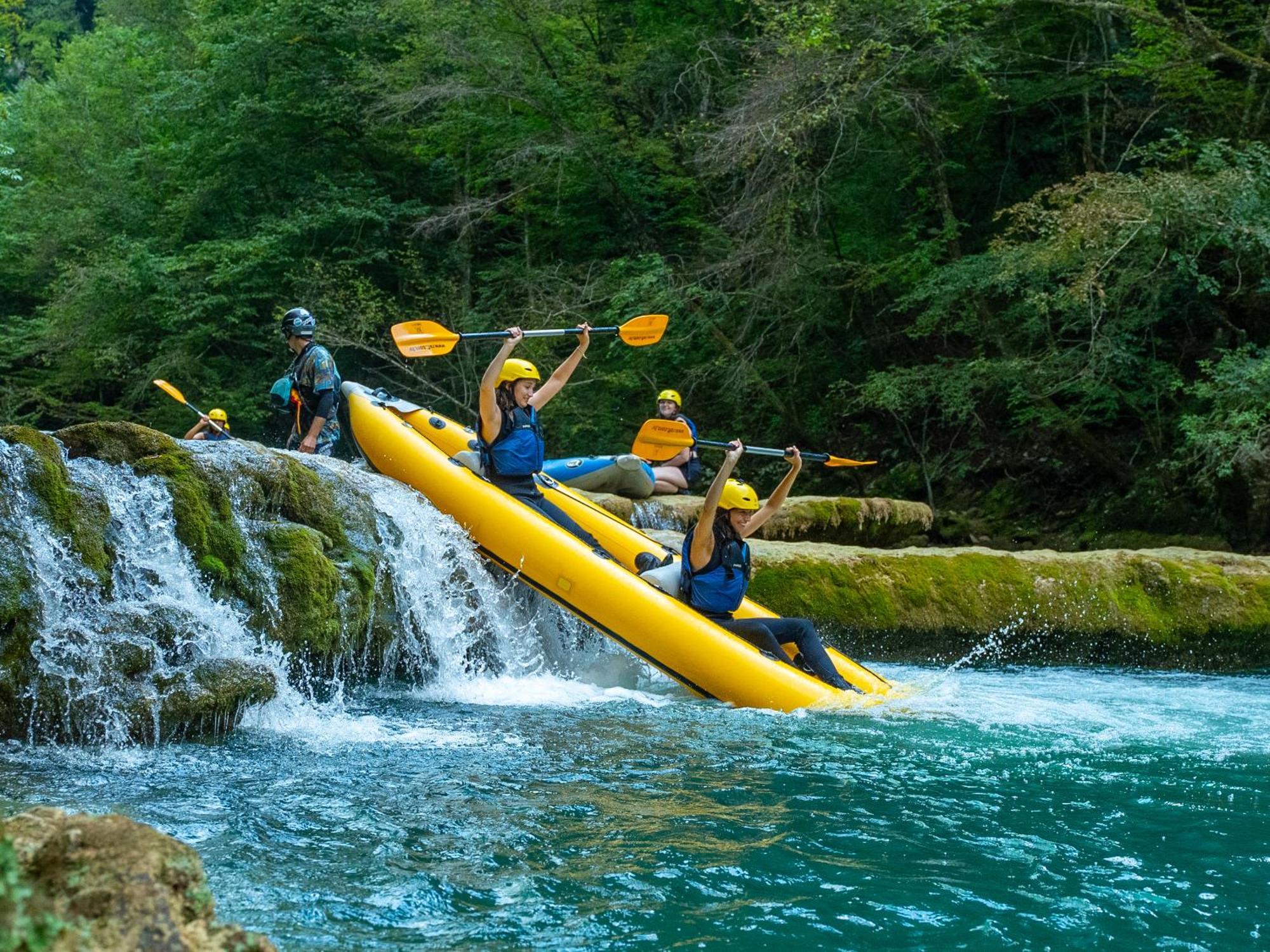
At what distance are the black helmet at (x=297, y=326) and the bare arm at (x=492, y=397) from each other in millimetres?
1255

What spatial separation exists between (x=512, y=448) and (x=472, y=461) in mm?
330

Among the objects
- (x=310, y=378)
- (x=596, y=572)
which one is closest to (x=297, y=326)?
(x=310, y=378)

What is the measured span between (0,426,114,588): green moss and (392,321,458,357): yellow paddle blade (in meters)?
3.29

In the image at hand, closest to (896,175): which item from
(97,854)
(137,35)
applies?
(97,854)

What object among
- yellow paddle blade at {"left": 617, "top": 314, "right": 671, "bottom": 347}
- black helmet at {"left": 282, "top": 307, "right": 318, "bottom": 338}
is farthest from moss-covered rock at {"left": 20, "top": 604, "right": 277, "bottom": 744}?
yellow paddle blade at {"left": 617, "top": 314, "right": 671, "bottom": 347}

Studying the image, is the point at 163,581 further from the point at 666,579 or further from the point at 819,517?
the point at 819,517

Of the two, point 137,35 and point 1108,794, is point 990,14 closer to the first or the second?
point 1108,794

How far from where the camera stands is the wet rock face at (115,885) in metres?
1.77

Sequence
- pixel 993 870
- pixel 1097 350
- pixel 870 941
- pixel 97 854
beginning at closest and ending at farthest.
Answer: pixel 97 854 → pixel 870 941 → pixel 993 870 → pixel 1097 350

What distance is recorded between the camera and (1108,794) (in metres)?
4.48

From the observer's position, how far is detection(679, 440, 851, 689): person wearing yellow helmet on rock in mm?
6277

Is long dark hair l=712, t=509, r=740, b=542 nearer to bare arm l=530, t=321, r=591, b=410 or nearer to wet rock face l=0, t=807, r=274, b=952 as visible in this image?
bare arm l=530, t=321, r=591, b=410

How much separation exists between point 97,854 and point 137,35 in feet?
83.9

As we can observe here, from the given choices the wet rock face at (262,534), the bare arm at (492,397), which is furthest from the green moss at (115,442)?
the bare arm at (492,397)
